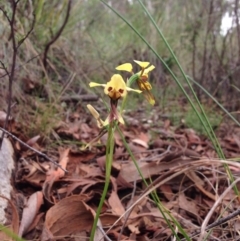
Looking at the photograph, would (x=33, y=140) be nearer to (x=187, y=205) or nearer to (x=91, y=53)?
(x=187, y=205)

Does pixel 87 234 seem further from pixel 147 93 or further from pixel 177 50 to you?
pixel 177 50

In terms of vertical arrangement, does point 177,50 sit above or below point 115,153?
above

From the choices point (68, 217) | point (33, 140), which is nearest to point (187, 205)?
point (68, 217)

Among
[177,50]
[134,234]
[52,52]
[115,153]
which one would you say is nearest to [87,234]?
[134,234]

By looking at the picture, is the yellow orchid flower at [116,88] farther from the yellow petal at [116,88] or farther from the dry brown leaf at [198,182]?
the dry brown leaf at [198,182]


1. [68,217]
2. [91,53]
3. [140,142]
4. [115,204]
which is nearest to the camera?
[68,217]

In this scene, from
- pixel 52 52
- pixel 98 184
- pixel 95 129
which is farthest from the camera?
pixel 52 52
